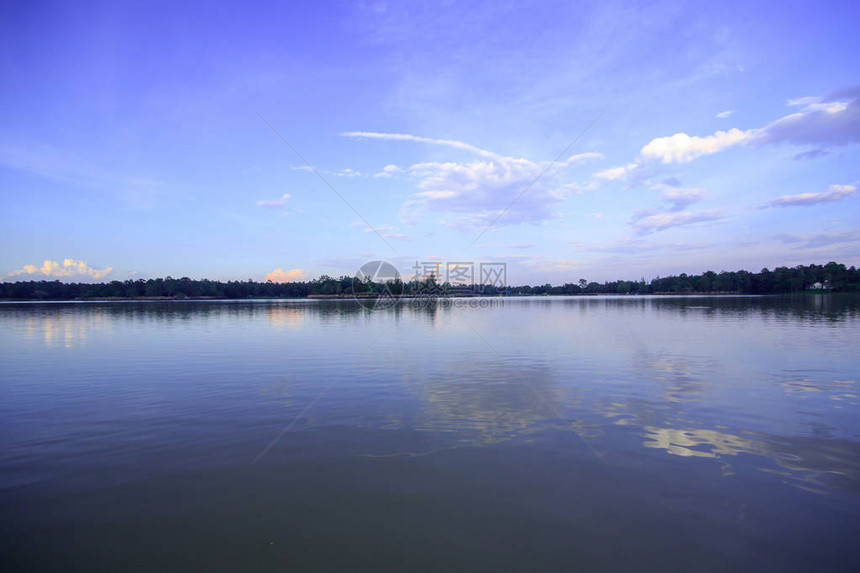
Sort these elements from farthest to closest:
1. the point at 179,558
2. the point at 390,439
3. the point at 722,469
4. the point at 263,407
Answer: the point at 263,407 → the point at 390,439 → the point at 722,469 → the point at 179,558

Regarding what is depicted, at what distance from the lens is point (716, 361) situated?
16.6m

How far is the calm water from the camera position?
15.8 feet

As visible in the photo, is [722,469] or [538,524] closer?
[538,524]

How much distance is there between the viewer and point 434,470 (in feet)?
22.4

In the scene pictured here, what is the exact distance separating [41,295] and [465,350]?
22194cm

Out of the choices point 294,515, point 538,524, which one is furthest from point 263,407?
point 538,524

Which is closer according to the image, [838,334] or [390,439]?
[390,439]

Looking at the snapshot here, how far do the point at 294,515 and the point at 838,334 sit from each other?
31.2 m

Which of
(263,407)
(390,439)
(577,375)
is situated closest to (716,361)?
(577,375)

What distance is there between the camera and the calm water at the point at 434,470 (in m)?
4.82

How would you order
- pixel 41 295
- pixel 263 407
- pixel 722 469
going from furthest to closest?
pixel 41 295 < pixel 263 407 < pixel 722 469

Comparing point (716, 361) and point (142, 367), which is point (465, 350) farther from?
point (142, 367)

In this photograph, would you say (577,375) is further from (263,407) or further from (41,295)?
(41,295)

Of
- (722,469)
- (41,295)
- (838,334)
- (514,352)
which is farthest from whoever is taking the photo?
(41,295)
